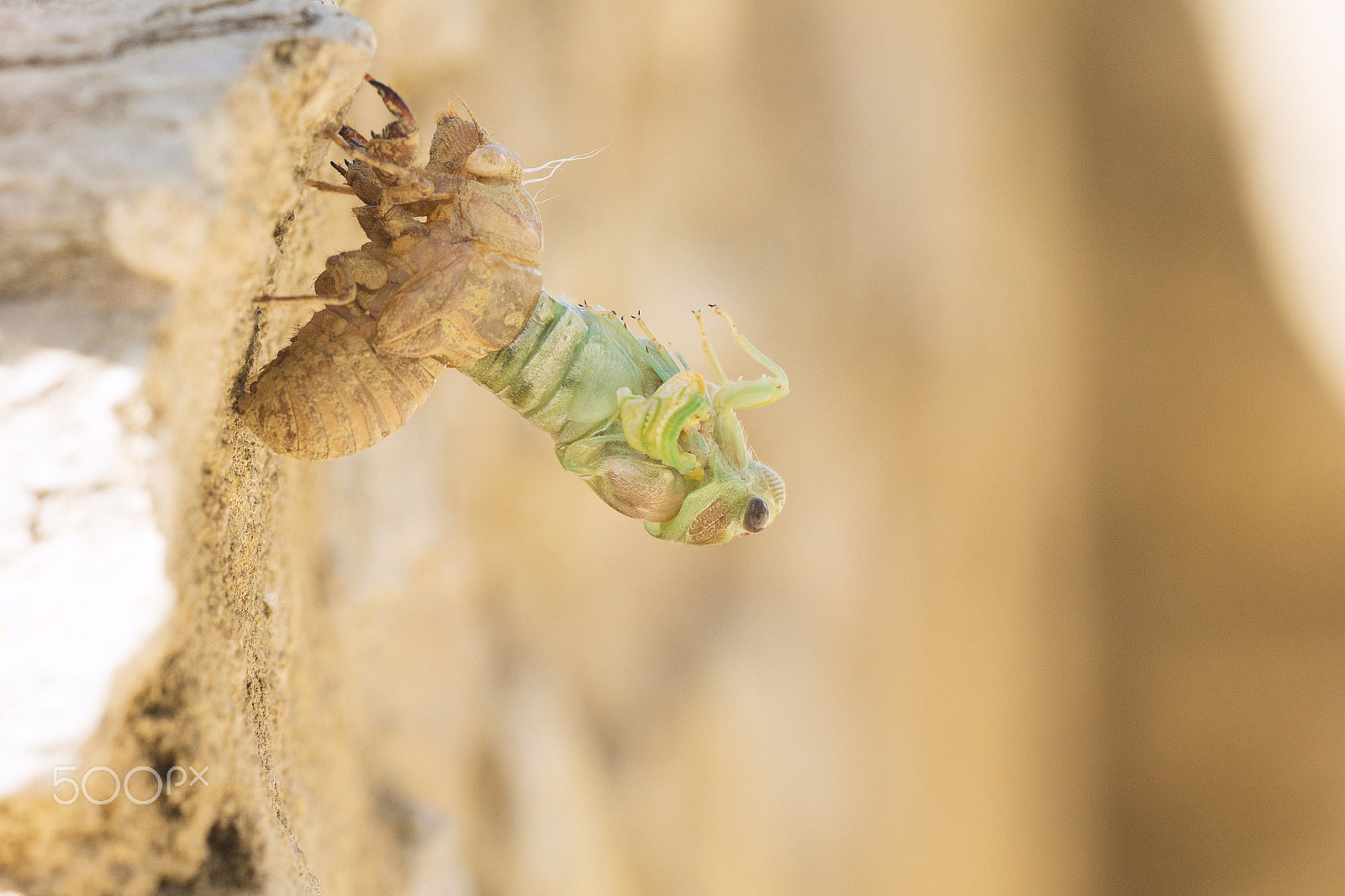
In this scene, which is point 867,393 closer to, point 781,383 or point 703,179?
point 703,179

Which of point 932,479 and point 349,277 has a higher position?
point 349,277

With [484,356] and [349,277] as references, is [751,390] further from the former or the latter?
[349,277]

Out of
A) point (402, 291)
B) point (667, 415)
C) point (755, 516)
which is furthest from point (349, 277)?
point (755, 516)

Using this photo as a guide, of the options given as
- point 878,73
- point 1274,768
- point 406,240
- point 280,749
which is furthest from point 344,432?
point 1274,768

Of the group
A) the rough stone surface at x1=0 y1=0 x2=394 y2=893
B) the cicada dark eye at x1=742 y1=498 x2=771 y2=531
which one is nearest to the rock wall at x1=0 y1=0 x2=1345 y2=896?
the rough stone surface at x1=0 y1=0 x2=394 y2=893

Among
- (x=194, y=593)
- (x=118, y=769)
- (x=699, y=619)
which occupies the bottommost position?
(x=699, y=619)
